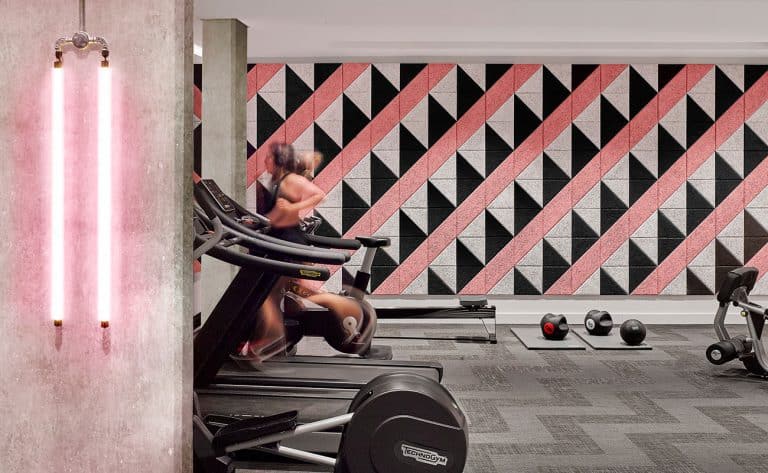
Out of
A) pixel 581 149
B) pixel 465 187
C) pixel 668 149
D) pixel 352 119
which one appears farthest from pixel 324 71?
pixel 668 149

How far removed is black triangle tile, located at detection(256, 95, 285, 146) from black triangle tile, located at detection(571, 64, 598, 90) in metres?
3.15

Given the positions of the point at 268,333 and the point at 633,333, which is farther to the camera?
the point at 633,333

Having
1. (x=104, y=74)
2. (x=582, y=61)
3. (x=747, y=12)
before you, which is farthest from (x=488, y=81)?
(x=104, y=74)

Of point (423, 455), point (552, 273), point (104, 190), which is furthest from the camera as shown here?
point (552, 273)

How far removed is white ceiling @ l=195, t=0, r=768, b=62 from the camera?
573 cm

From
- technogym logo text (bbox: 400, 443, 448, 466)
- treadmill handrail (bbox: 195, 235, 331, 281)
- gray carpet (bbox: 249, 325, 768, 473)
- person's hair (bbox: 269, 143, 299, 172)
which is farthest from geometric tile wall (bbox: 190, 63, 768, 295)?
technogym logo text (bbox: 400, 443, 448, 466)

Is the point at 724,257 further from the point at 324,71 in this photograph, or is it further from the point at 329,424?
the point at 329,424

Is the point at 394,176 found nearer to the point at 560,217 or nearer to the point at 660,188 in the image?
the point at 560,217

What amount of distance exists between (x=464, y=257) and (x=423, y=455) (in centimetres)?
544

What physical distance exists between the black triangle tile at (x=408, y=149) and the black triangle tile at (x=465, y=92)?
533 millimetres

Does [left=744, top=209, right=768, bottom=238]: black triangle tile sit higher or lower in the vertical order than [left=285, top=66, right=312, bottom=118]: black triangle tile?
lower

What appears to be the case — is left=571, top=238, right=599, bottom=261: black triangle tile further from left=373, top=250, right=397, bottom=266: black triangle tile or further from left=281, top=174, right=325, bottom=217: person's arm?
left=281, top=174, right=325, bottom=217: person's arm

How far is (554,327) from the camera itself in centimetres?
674

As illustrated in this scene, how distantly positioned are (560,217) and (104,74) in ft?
21.0
